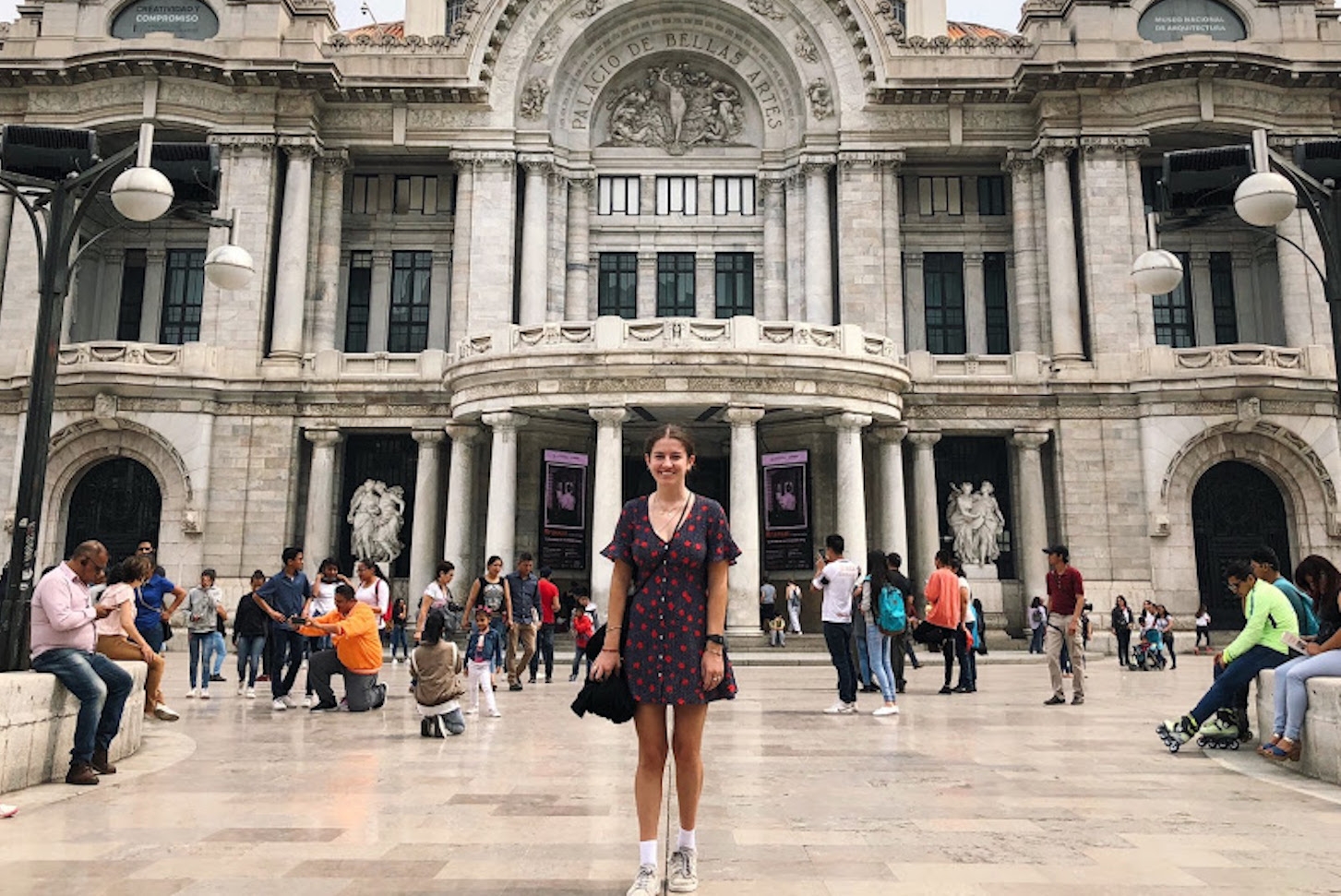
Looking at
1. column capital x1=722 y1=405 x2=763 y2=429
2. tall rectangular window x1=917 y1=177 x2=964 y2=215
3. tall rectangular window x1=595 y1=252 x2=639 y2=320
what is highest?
tall rectangular window x1=917 y1=177 x2=964 y2=215

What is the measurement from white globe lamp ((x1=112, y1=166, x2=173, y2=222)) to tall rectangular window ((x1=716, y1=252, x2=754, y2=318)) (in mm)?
25612

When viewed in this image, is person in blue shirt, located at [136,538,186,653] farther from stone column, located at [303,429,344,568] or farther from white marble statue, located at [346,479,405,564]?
white marble statue, located at [346,479,405,564]

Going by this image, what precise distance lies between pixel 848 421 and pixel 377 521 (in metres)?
14.6

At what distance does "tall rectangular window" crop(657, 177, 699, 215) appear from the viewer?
36.1 m

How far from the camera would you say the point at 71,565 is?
905 cm

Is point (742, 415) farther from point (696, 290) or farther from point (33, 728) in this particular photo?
point (33, 728)

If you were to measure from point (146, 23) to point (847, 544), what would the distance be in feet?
92.3

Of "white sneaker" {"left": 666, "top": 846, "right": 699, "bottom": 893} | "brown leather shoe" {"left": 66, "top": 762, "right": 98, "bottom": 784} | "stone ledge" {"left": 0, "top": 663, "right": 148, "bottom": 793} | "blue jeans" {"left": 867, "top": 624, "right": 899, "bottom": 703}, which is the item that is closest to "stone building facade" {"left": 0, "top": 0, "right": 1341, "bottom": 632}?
"blue jeans" {"left": 867, "top": 624, "right": 899, "bottom": 703}

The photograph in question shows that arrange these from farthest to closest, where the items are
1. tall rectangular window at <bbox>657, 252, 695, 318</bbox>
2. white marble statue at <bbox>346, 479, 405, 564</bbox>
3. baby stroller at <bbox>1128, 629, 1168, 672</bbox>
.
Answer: tall rectangular window at <bbox>657, 252, 695, 318</bbox>, white marble statue at <bbox>346, 479, 405, 564</bbox>, baby stroller at <bbox>1128, 629, 1168, 672</bbox>

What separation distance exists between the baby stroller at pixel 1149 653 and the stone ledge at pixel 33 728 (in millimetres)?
21746

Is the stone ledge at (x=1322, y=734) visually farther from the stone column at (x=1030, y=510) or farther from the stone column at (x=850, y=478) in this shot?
the stone column at (x=1030, y=510)

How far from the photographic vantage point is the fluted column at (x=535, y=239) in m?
33.8

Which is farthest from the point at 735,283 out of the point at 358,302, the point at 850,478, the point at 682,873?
the point at 682,873

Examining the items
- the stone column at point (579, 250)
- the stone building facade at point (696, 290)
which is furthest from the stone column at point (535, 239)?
the stone column at point (579, 250)
